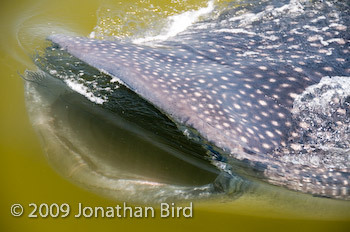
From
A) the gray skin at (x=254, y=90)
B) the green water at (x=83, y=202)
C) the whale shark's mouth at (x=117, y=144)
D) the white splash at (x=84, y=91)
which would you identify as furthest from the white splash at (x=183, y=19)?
the green water at (x=83, y=202)

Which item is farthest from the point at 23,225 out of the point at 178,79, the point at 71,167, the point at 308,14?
the point at 308,14

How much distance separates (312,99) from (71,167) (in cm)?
160

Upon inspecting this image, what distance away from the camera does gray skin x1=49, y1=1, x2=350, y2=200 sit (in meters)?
2.33

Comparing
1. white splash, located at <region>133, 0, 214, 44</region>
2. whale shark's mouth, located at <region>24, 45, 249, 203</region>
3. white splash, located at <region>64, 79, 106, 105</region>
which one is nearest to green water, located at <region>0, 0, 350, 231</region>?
whale shark's mouth, located at <region>24, 45, 249, 203</region>

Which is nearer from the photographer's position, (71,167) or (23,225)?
(23,225)

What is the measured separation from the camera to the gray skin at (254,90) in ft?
7.65

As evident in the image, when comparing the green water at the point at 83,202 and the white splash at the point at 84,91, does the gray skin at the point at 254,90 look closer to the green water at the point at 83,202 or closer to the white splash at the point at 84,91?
the white splash at the point at 84,91

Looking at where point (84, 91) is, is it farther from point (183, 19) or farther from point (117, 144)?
point (183, 19)

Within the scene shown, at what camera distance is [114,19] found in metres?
5.02

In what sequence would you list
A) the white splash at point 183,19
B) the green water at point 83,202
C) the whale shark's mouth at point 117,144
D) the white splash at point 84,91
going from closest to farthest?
the green water at point 83,202 < the whale shark's mouth at point 117,144 < the white splash at point 84,91 < the white splash at point 183,19

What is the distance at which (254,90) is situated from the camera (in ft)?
8.76

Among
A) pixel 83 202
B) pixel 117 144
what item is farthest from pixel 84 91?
pixel 83 202

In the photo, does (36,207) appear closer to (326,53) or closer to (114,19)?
(326,53)

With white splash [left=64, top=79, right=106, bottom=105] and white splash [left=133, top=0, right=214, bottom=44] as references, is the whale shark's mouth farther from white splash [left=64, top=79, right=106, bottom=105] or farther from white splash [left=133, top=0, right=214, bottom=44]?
white splash [left=133, top=0, right=214, bottom=44]
